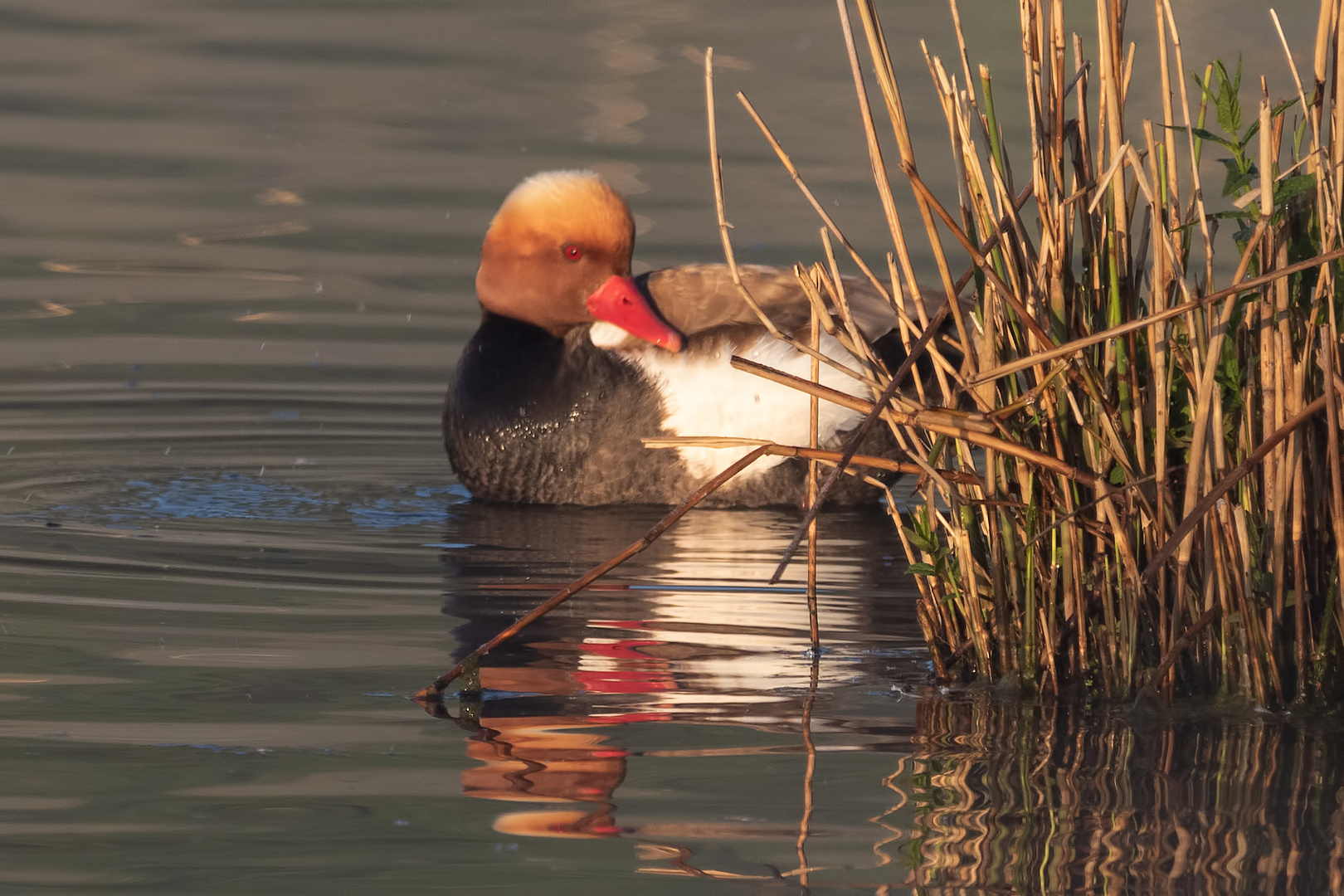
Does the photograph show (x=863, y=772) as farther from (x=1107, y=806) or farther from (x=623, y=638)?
(x=623, y=638)

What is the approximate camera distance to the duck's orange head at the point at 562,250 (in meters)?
6.42

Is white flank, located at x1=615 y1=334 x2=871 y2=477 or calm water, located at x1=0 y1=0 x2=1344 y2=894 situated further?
white flank, located at x1=615 y1=334 x2=871 y2=477

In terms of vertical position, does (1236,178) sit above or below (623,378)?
above

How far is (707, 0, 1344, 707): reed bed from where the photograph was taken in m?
3.41

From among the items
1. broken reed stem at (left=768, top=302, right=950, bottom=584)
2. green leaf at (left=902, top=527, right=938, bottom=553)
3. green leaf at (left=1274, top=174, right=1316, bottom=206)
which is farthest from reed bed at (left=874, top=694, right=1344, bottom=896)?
green leaf at (left=1274, top=174, right=1316, bottom=206)

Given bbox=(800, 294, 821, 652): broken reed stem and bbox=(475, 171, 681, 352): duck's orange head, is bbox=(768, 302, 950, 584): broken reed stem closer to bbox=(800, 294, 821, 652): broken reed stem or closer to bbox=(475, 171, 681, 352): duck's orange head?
bbox=(800, 294, 821, 652): broken reed stem

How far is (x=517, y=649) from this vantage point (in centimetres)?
423

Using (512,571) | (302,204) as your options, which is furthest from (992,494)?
(302,204)

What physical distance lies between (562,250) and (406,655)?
96.5 inches

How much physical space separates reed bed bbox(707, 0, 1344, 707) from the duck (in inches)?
91.4

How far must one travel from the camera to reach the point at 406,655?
4.25m

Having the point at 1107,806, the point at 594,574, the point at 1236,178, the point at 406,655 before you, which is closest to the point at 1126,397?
the point at 1236,178

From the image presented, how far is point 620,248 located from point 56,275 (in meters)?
4.09

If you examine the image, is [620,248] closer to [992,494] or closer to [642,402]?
[642,402]
